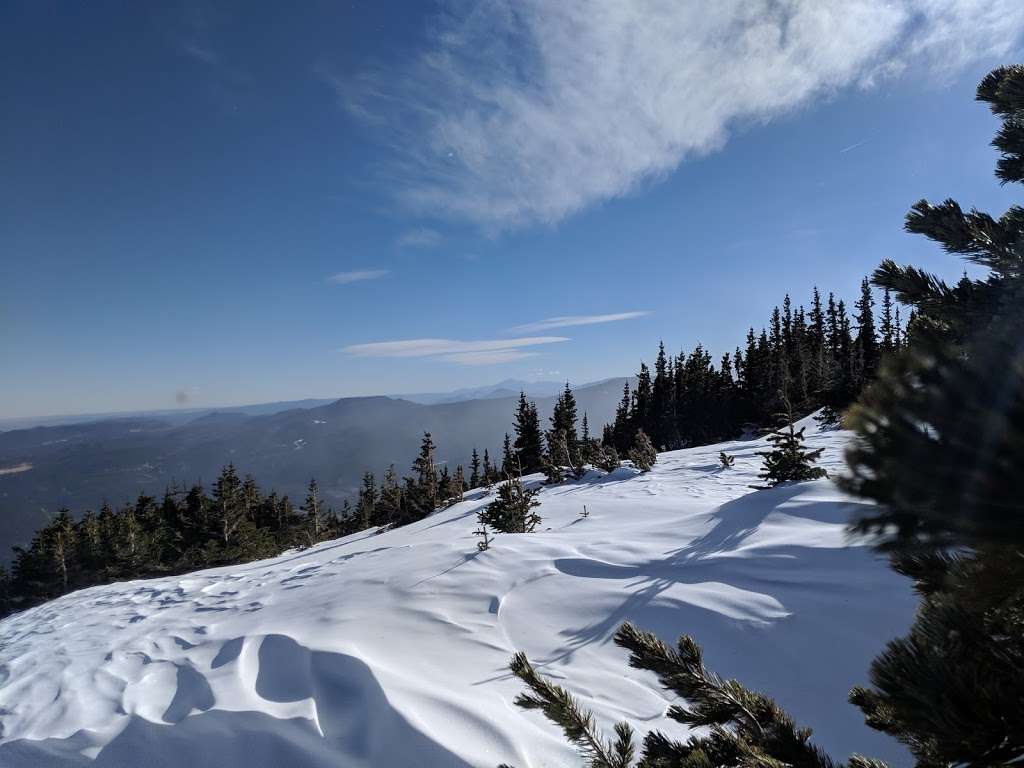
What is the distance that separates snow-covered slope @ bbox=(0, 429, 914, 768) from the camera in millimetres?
3191

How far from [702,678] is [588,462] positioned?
2221 centimetres

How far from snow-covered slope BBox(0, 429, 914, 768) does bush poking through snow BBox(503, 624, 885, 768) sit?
621 mm

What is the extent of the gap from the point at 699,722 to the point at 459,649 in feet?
11.5

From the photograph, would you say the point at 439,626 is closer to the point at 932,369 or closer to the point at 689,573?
the point at 689,573

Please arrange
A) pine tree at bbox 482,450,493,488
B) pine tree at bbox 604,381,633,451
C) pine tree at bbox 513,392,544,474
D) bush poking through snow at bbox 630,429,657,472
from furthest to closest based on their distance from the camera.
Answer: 1. pine tree at bbox 604,381,633,451
2. pine tree at bbox 513,392,544,474
3. pine tree at bbox 482,450,493,488
4. bush poking through snow at bbox 630,429,657,472

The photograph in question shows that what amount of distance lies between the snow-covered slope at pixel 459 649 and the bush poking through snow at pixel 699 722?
621 mm

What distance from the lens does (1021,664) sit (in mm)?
1033

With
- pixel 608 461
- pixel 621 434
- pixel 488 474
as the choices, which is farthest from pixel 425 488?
pixel 621 434

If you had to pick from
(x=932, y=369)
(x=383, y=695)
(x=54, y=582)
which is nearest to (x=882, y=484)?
(x=932, y=369)

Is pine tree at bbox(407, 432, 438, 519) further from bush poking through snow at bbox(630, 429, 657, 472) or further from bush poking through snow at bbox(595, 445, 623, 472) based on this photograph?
bush poking through snow at bbox(630, 429, 657, 472)

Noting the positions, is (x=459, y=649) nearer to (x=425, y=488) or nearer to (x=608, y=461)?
(x=608, y=461)

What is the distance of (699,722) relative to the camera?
1548mm

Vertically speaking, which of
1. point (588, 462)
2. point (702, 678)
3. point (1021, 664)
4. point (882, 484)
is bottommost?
point (588, 462)

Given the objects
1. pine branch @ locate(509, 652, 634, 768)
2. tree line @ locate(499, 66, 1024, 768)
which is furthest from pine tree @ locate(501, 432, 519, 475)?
tree line @ locate(499, 66, 1024, 768)
